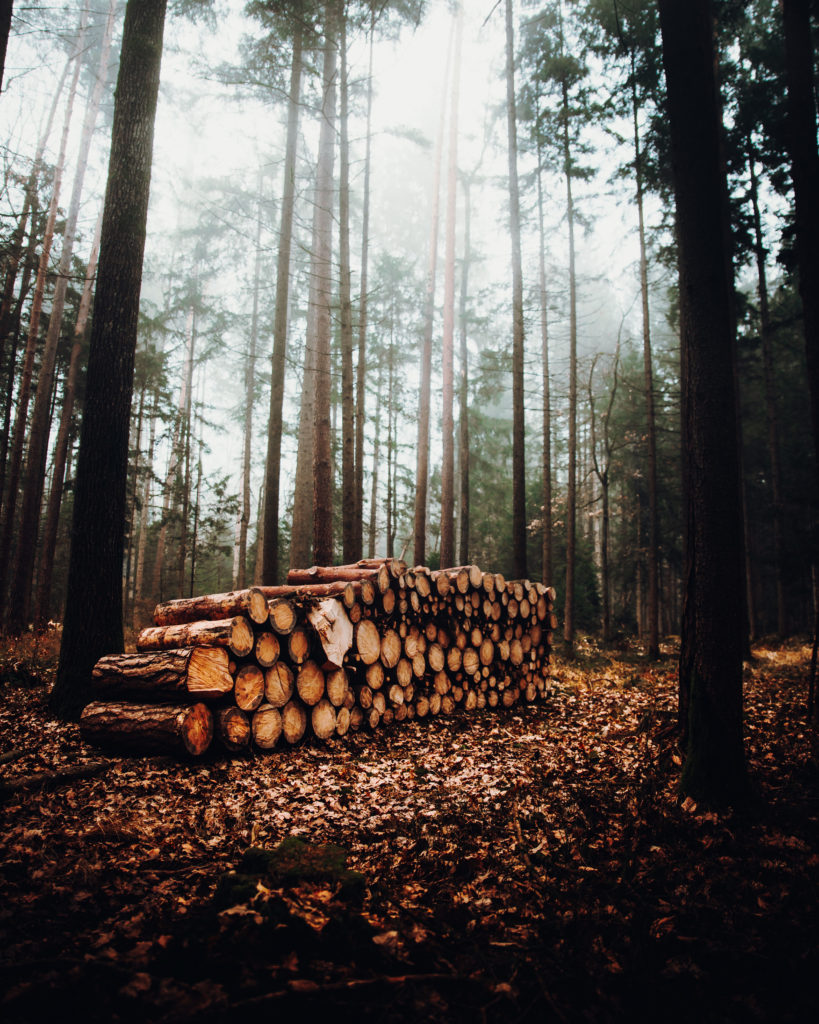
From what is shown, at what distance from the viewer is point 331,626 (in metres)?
4.82

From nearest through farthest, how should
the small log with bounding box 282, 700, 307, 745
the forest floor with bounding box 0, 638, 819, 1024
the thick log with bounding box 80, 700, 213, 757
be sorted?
the forest floor with bounding box 0, 638, 819, 1024, the thick log with bounding box 80, 700, 213, 757, the small log with bounding box 282, 700, 307, 745

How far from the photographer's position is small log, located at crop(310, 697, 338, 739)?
4.67 metres

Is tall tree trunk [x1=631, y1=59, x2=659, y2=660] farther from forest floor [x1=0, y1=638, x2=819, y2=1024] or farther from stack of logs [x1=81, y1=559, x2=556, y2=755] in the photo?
forest floor [x1=0, y1=638, x2=819, y2=1024]

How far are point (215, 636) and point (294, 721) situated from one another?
1133 millimetres

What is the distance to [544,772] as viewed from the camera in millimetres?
4109

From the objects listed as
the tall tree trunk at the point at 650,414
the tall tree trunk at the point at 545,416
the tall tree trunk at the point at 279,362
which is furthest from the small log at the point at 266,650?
the tall tree trunk at the point at 545,416

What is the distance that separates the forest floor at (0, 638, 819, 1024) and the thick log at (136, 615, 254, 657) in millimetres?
891

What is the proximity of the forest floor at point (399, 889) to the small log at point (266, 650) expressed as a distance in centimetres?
76

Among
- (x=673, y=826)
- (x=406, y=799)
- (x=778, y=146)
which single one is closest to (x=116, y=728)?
(x=406, y=799)

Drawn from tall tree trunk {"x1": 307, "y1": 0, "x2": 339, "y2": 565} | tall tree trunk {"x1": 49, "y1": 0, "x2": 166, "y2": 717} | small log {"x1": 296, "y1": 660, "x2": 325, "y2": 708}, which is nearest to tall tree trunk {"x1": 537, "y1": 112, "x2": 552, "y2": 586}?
tall tree trunk {"x1": 307, "y1": 0, "x2": 339, "y2": 565}

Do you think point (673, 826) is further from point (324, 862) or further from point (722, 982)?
point (324, 862)

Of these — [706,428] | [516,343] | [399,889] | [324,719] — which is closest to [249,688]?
[324,719]

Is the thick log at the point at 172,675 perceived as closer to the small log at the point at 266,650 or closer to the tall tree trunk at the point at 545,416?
the small log at the point at 266,650

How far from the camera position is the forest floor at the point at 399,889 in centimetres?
165
